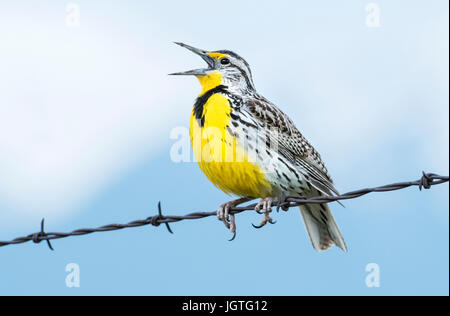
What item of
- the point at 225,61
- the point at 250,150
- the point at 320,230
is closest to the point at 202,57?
the point at 225,61

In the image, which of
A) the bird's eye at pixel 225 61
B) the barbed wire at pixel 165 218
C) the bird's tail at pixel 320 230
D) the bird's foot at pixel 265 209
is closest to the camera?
the barbed wire at pixel 165 218

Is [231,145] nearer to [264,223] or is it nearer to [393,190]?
[264,223]

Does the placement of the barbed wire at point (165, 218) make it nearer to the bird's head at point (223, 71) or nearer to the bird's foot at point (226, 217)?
the bird's foot at point (226, 217)

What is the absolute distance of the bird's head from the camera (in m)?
5.16

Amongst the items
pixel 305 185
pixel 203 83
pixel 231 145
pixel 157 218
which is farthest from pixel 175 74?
pixel 157 218

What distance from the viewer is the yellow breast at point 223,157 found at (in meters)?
4.52

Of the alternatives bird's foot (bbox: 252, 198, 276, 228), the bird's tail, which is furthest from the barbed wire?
the bird's tail

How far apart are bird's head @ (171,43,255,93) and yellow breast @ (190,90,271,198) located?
1.30 feet

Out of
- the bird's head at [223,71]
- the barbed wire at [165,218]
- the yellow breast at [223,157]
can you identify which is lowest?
the barbed wire at [165,218]

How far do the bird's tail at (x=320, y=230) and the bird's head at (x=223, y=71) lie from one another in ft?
3.13

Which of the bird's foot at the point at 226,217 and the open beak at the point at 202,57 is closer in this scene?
the bird's foot at the point at 226,217

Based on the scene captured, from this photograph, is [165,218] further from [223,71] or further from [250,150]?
[223,71]

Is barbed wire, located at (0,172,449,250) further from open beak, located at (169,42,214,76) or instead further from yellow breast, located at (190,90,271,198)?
open beak, located at (169,42,214,76)

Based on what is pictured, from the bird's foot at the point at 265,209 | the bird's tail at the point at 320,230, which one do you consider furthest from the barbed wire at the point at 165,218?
the bird's tail at the point at 320,230
